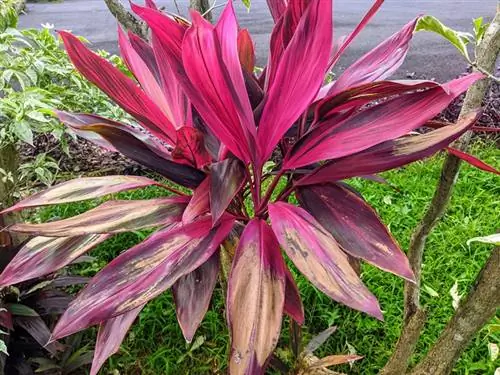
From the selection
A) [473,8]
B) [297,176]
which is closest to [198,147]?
[297,176]

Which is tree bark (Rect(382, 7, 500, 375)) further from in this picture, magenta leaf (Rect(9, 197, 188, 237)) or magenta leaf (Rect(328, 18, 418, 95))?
magenta leaf (Rect(9, 197, 188, 237))

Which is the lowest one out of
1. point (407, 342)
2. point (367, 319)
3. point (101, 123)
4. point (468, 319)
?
point (367, 319)

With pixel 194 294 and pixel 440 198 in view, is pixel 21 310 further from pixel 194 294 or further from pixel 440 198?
pixel 440 198

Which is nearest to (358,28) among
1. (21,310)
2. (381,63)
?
(381,63)

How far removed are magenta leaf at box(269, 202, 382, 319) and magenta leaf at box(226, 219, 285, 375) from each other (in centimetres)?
5

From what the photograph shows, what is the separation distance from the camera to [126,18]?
89.4 inches

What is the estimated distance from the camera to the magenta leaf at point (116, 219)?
3.07 ft

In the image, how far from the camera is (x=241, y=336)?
0.82 meters

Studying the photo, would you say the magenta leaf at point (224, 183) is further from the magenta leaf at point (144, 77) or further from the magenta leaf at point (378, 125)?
the magenta leaf at point (144, 77)

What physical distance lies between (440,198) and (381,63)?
36 cm

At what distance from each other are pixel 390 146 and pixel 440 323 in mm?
1166

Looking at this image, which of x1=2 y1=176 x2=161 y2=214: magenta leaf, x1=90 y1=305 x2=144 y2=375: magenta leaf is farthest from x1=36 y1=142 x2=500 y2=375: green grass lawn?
x1=2 y1=176 x2=161 y2=214: magenta leaf

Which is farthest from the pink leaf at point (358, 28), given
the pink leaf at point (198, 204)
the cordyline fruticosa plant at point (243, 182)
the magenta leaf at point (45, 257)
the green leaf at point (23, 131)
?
the green leaf at point (23, 131)

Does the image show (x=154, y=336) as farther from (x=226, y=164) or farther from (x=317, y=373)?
(x=226, y=164)
